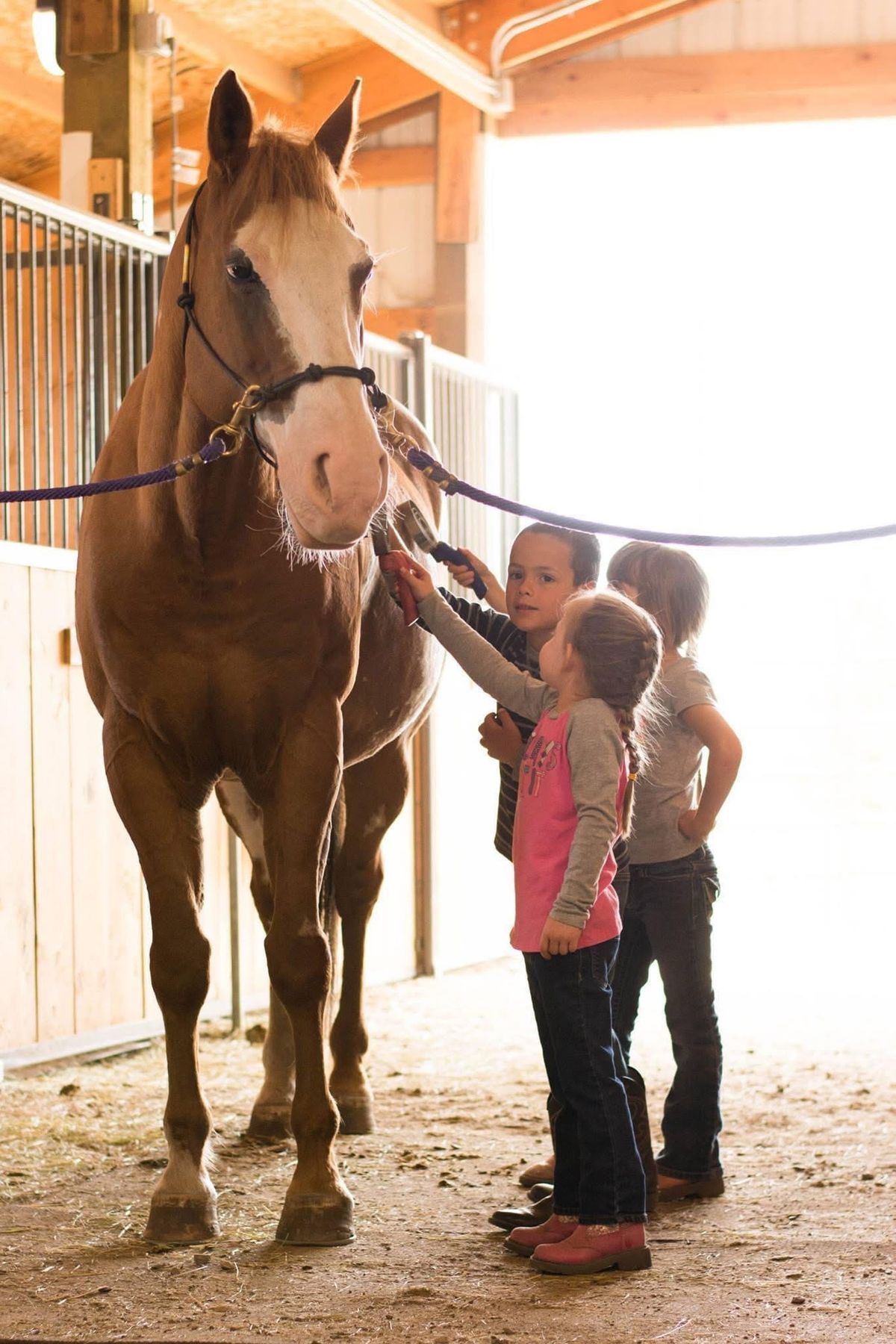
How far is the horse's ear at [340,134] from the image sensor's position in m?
2.22

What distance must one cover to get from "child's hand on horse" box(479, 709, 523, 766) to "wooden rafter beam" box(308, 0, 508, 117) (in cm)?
408

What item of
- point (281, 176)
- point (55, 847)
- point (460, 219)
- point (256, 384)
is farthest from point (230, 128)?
point (460, 219)

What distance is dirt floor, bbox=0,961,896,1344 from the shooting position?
1827 millimetres

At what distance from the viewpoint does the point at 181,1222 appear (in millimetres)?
2215

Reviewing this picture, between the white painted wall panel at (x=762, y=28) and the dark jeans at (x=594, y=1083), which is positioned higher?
the white painted wall panel at (x=762, y=28)

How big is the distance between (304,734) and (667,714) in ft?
2.02

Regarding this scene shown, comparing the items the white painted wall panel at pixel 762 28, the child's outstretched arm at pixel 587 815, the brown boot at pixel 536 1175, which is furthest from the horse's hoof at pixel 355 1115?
the white painted wall panel at pixel 762 28

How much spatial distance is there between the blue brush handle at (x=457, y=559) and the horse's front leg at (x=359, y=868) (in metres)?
0.85

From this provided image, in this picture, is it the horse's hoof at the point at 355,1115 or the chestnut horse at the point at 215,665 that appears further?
the horse's hoof at the point at 355,1115

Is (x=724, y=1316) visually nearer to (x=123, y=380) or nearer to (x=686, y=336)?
(x=123, y=380)

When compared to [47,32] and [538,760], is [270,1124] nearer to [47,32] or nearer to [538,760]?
[538,760]

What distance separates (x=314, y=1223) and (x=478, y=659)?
0.85 m

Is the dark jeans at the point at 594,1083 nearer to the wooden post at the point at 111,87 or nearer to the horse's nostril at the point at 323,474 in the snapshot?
the horse's nostril at the point at 323,474

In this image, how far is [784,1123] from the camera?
118 inches
